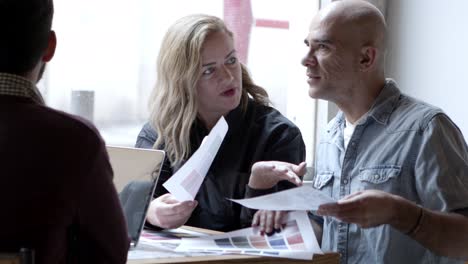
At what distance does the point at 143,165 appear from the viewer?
1764 mm

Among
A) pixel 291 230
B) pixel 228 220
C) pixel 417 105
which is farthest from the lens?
pixel 228 220

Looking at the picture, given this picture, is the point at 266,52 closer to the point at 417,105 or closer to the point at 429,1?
the point at 429,1

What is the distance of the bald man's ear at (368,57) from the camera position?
6.75 ft

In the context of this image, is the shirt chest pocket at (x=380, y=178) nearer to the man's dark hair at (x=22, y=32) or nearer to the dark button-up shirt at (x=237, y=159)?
the dark button-up shirt at (x=237, y=159)

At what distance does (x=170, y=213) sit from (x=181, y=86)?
2.02ft

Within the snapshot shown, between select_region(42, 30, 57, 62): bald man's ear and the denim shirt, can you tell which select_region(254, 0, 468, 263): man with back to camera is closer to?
the denim shirt

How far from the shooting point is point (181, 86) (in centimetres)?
246

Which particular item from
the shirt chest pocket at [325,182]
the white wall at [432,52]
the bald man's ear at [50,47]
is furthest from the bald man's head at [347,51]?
the white wall at [432,52]

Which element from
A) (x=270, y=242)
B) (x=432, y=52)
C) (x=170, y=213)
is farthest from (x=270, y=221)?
(x=432, y=52)

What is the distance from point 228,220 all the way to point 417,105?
66 cm

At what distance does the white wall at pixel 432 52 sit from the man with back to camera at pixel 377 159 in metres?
1.05

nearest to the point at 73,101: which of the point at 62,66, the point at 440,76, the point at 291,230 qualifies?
the point at 62,66

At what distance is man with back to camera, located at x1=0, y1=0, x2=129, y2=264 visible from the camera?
1263 mm

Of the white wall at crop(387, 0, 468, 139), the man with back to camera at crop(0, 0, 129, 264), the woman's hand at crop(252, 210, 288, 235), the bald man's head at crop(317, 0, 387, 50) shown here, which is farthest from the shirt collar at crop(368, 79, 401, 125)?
the white wall at crop(387, 0, 468, 139)
